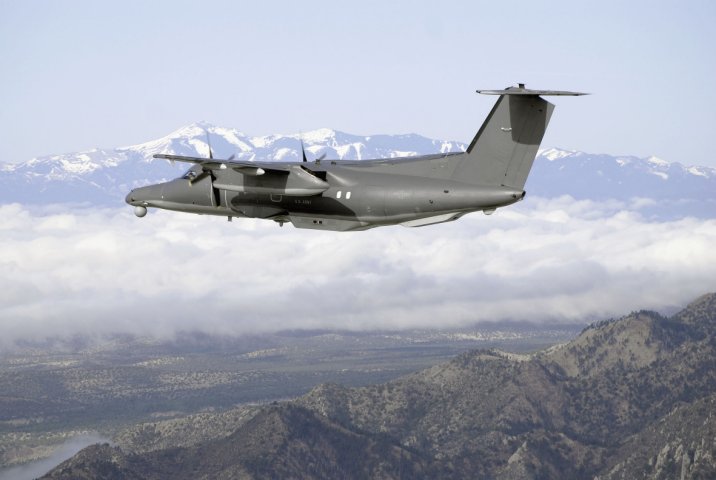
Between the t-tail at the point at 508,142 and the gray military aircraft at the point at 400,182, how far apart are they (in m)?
0.06

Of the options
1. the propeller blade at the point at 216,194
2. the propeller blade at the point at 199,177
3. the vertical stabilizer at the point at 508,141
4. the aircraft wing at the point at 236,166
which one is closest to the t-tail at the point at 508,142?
the vertical stabilizer at the point at 508,141

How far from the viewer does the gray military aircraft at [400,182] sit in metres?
73.8

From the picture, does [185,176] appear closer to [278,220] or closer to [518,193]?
[278,220]

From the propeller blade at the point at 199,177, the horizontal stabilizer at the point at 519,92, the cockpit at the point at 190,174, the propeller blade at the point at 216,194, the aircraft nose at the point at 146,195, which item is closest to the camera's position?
the horizontal stabilizer at the point at 519,92

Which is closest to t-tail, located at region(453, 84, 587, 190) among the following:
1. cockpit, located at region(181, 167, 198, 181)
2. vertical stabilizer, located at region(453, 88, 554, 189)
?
vertical stabilizer, located at region(453, 88, 554, 189)

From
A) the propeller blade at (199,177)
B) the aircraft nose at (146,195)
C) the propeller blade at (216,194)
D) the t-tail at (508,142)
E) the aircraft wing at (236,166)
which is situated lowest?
the aircraft nose at (146,195)

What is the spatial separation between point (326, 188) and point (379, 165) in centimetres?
416

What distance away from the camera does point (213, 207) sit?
8488 centimetres

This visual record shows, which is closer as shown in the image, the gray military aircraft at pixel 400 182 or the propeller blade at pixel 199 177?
the gray military aircraft at pixel 400 182

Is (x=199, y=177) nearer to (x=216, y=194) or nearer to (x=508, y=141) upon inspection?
(x=216, y=194)

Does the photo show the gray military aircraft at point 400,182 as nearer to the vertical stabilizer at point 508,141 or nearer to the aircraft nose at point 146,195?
the vertical stabilizer at point 508,141

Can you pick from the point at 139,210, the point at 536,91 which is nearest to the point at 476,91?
the point at 536,91

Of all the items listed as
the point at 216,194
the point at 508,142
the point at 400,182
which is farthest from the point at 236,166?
the point at 508,142

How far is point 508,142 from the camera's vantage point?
243 ft
